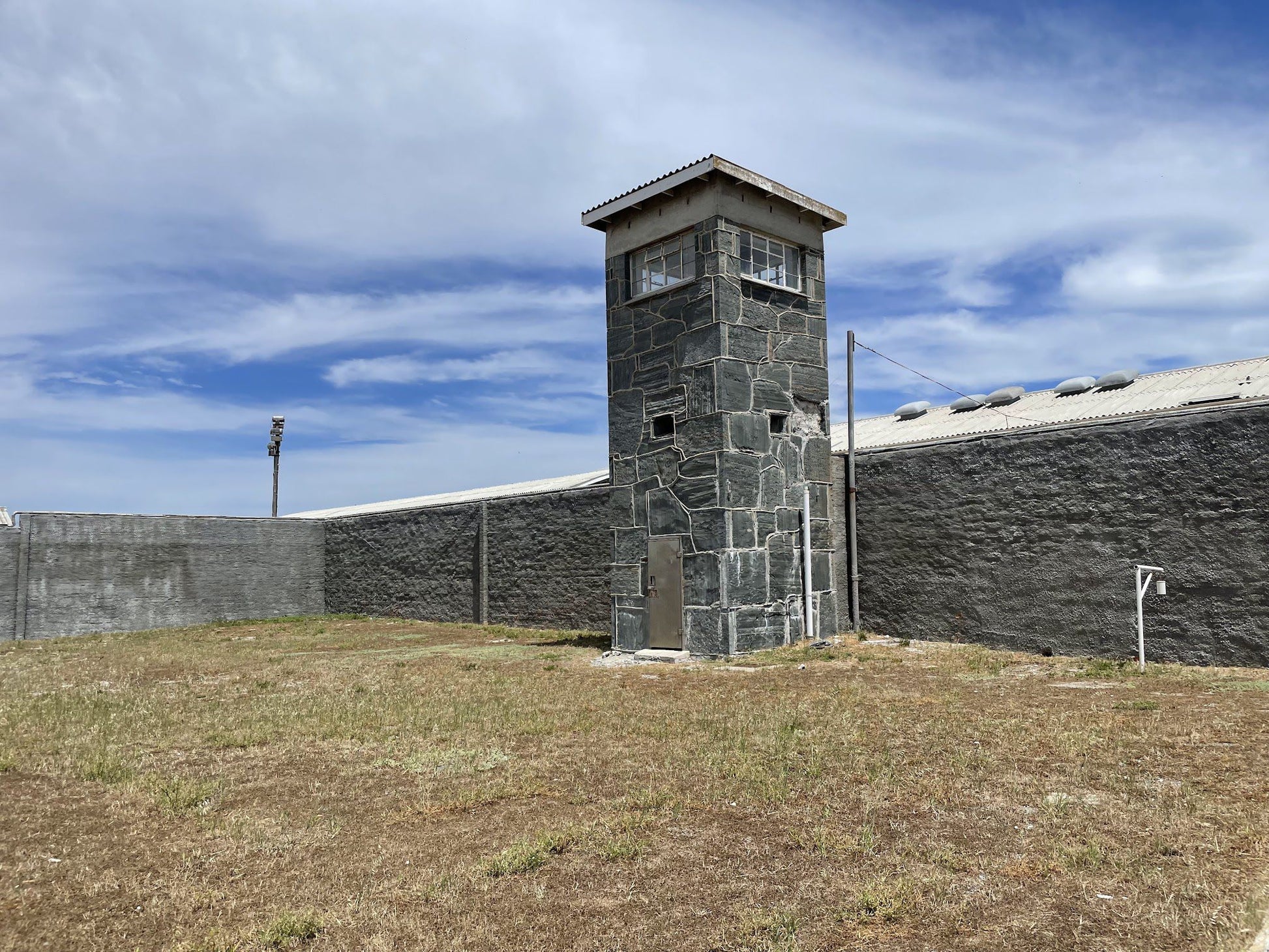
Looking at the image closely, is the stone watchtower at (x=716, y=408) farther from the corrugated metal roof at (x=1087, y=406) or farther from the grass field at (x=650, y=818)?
the grass field at (x=650, y=818)

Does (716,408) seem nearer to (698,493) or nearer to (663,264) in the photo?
(698,493)

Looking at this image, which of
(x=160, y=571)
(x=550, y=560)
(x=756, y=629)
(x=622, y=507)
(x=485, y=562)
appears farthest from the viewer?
(x=160, y=571)

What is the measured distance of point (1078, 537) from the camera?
471 inches

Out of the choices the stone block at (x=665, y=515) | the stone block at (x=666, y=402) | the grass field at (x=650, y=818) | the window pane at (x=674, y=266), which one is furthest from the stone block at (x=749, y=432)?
the grass field at (x=650, y=818)

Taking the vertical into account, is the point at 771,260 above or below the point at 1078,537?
above

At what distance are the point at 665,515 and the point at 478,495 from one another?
44.0ft

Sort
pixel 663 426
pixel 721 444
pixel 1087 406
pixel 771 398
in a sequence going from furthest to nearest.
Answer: pixel 1087 406 → pixel 663 426 → pixel 771 398 → pixel 721 444

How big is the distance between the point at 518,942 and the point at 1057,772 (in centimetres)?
394

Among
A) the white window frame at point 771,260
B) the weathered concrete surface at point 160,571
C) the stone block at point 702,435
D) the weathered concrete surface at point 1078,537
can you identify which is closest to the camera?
the weathered concrete surface at point 1078,537

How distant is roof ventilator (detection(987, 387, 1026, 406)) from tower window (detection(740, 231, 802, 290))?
564 centimetres

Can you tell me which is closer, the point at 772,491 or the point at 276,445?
the point at 772,491

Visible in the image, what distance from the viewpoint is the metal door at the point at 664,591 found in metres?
13.8

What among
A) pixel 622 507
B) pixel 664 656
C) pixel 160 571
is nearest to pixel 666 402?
pixel 622 507

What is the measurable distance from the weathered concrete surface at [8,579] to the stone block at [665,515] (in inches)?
629
